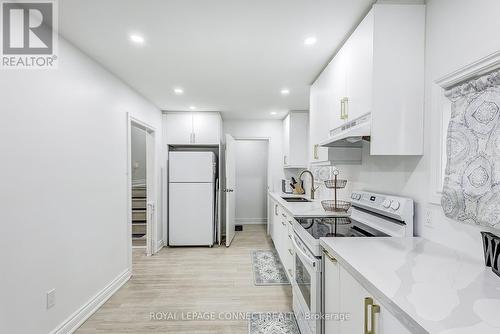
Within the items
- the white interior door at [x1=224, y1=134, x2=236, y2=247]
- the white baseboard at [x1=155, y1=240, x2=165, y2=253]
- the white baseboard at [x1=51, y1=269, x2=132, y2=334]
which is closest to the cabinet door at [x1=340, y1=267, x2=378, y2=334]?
the white baseboard at [x1=51, y1=269, x2=132, y2=334]

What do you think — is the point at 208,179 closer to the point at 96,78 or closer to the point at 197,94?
the point at 197,94

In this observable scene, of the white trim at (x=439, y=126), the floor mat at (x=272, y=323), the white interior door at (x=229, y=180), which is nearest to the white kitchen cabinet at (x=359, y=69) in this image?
the white trim at (x=439, y=126)

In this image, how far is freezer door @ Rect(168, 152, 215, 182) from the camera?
13.8ft

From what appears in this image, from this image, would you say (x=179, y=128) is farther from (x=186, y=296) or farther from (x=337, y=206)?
(x=337, y=206)

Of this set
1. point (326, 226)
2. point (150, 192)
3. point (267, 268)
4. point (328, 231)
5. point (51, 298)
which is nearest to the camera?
point (51, 298)

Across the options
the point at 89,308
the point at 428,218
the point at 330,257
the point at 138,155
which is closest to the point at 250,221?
the point at 138,155

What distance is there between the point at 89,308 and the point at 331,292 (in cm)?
220

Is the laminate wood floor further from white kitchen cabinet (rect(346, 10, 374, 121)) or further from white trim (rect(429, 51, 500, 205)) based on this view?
white kitchen cabinet (rect(346, 10, 374, 121))

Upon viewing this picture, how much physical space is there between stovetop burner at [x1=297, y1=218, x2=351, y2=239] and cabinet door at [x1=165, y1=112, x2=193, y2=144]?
2853mm

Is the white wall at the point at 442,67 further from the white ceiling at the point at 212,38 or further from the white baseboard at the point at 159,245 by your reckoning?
the white baseboard at the point at 159,245

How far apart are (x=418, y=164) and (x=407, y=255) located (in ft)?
2.03

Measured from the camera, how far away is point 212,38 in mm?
1907

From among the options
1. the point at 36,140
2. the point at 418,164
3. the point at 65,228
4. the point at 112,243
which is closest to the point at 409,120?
the point at 418,164

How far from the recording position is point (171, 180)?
4.21 m
